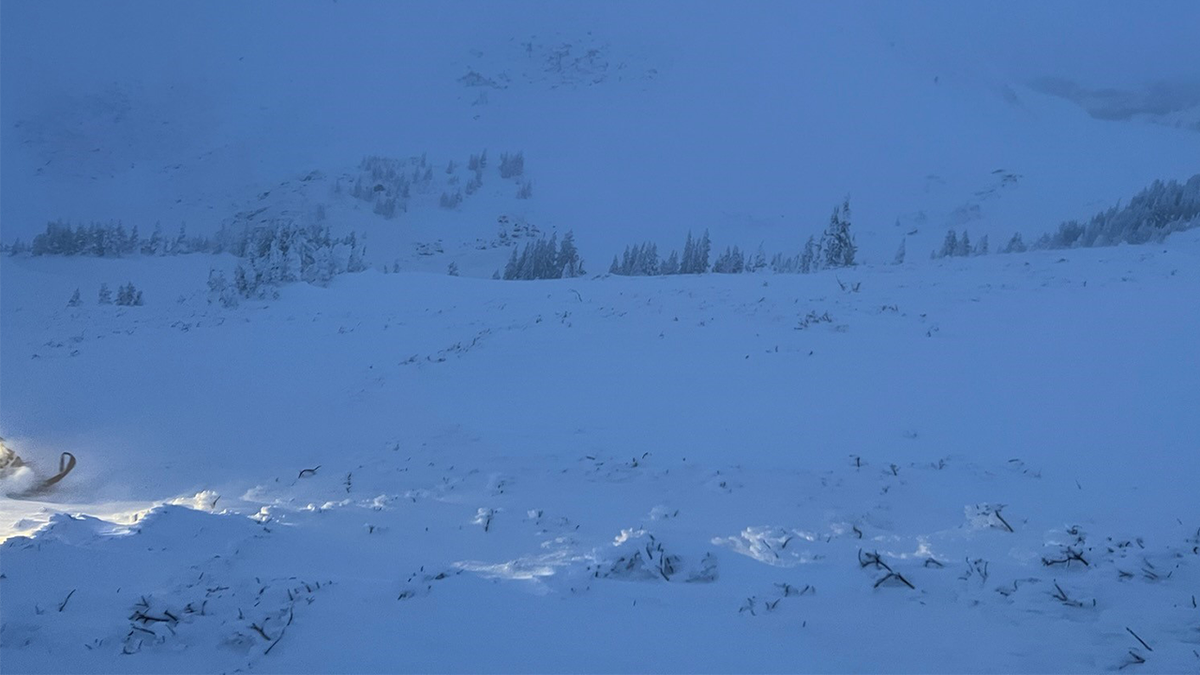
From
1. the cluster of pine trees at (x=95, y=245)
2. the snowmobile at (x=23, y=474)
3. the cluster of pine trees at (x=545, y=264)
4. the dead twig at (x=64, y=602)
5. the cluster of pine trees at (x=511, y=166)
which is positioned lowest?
the snowmobile at (x=23, y=474)

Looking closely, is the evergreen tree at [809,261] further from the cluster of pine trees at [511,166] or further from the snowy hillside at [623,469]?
the cluster of pine trees at [511,166]

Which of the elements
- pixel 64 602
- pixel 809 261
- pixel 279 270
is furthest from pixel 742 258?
pixel 64 602

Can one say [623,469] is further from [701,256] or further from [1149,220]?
[701,256]

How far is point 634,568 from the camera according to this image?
17.8 ft

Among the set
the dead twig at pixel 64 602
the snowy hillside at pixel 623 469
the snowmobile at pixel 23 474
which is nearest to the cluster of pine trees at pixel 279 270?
the snowy hillside at pixel 623 469

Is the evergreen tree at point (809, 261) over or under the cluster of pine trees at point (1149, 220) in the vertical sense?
under

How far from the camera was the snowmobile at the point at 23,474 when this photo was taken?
1073 cm

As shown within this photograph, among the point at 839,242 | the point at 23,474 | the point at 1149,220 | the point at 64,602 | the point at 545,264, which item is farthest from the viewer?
the point at 545,264

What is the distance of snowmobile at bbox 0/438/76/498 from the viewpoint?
10734mm

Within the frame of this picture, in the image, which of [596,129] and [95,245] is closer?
[95,245]

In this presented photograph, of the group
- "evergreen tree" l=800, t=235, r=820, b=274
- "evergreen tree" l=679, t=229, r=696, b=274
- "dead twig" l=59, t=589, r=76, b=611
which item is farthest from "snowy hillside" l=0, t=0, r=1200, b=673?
"evergreen tree" l=679, t=229, r=696, b=274

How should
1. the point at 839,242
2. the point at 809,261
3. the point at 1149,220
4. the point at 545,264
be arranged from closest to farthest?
1. the point at 1149,220
2. the point at 839,242
3. the point at 809,261
4. the point at 545,264

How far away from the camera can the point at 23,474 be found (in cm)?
1125

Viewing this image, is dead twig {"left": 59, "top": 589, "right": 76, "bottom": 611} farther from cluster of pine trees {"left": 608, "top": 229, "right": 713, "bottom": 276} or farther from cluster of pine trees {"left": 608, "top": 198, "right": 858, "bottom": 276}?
cluster of pine trees {"left": 608, "top": 229, "right": 713, "bottom": 276}
